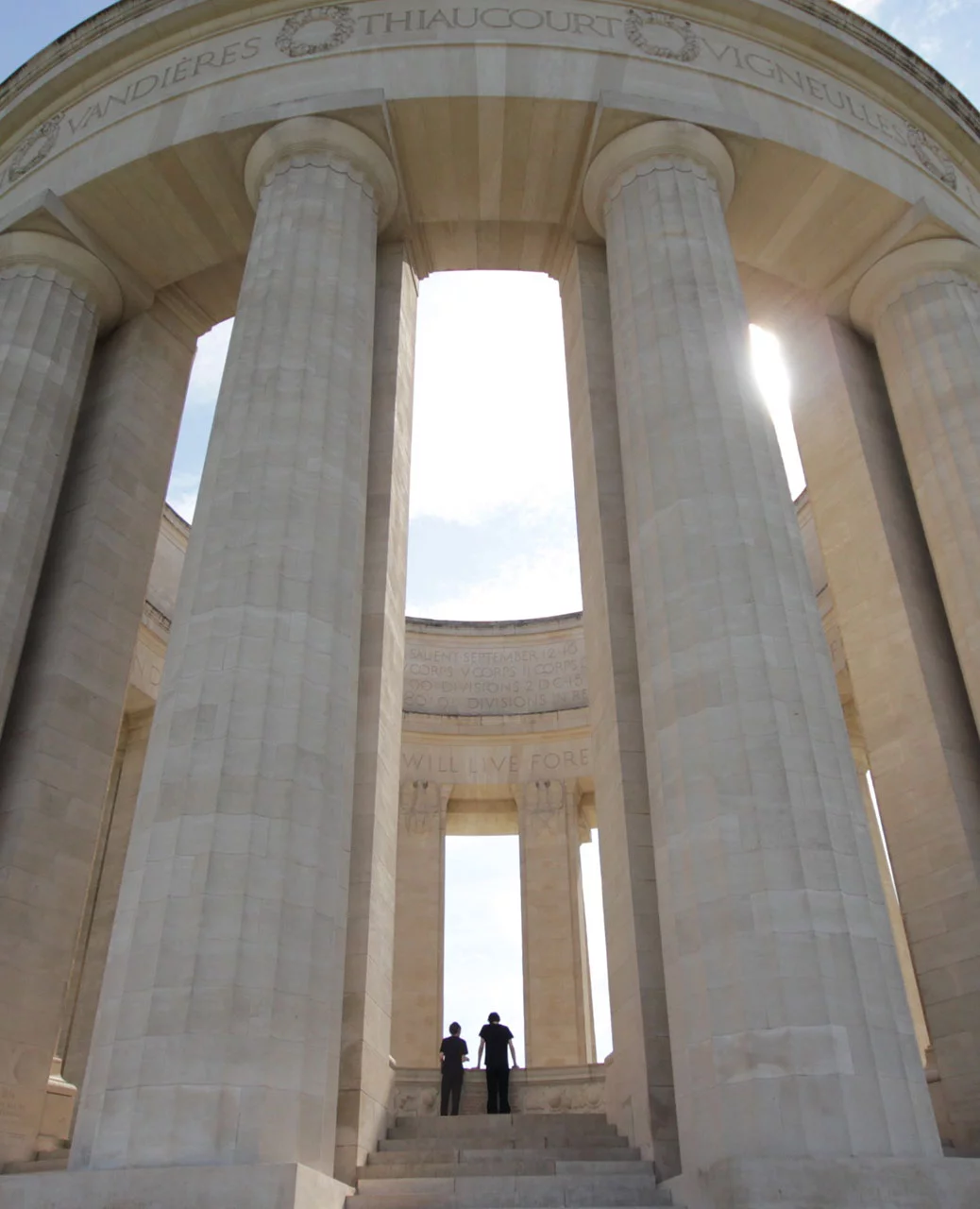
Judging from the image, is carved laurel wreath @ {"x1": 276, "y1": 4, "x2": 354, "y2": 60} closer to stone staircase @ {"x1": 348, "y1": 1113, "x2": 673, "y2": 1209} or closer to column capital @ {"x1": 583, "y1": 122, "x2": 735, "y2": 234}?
column capital @ {"x1": 583, "y1": 122, "x2": 735, "y2": 234}

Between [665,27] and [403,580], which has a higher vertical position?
[665,27]

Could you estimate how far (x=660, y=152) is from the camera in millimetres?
18875

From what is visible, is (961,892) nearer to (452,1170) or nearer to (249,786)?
(452,1170)

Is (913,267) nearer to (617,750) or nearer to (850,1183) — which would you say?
(617,750)

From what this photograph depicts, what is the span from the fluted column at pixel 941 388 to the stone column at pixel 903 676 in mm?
549

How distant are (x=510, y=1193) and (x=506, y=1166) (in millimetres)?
1044

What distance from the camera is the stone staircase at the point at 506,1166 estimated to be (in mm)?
11672

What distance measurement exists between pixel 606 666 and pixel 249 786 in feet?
20.6

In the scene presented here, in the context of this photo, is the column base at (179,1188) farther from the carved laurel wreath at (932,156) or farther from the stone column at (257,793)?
the carved laurel wreath at (932,156)

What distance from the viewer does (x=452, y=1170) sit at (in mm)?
12531

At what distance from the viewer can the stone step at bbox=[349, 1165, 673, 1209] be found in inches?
455

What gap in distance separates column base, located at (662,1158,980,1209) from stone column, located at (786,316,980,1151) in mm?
A: 6069

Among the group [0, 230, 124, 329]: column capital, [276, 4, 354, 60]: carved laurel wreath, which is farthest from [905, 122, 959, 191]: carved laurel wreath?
[0, 230, 124, 329]: column capital

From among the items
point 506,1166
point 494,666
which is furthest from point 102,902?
point 506,1166
